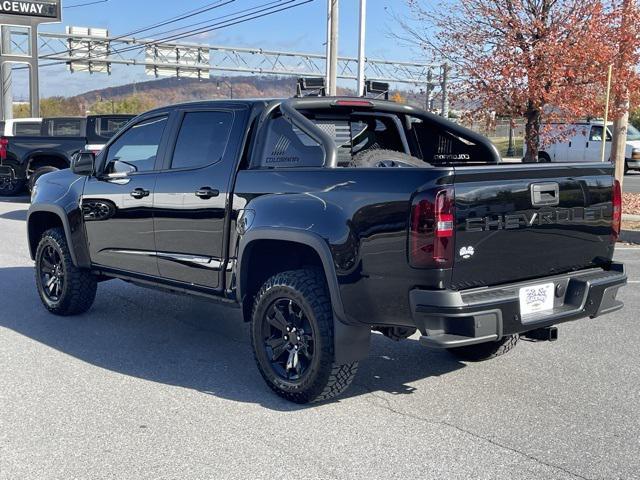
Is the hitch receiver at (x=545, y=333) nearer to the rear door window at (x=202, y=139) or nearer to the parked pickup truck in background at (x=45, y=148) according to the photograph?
the rear door window at (x=202, y=139)

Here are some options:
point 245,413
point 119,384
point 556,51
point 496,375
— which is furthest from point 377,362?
point 556,51

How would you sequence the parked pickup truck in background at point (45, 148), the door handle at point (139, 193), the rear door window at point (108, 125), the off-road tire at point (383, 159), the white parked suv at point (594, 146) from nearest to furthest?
1. the off-road tire at point (383, 159)
2. the door handle at point (139, 193)
3. the rear door window at point (108, 125)
4. the parked pickup truck in background at point (45, 148)
5. the white parked suv at point (594, 146)

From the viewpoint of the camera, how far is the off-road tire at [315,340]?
4590 millimetres

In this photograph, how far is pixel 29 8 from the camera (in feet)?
109

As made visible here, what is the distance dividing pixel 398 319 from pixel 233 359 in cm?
195

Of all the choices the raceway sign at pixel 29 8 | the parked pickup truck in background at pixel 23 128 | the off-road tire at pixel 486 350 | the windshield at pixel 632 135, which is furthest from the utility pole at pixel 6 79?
the off-road tire at pixel 486 350

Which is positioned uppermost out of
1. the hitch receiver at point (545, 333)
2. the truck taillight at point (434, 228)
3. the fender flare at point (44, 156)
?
the fender flare at point (44, 156)

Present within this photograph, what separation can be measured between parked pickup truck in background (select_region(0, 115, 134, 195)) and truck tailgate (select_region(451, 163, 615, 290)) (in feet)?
43.3

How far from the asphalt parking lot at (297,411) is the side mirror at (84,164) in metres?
1.36

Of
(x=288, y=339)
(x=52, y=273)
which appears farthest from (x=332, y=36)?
(x=288, y=339)

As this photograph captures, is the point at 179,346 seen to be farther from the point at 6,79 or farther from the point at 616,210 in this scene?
the point at 6,79

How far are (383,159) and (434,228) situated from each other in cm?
161

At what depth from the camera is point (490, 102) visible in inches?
598

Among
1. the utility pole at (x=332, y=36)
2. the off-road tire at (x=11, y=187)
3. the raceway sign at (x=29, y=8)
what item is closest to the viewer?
the off-road tire at (x=11, y=187)
